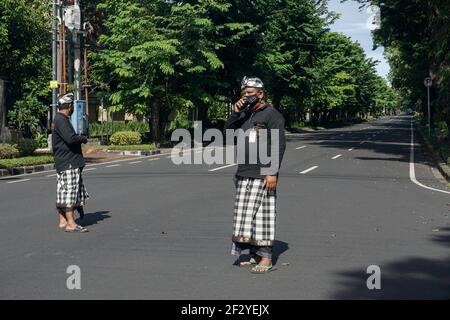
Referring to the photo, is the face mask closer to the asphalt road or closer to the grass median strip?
the asphalt road

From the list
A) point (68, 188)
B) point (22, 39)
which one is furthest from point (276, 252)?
point (22, 39)

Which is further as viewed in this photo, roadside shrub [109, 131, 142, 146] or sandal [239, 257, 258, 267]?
roadside shrub [109, 131, 142, 146]

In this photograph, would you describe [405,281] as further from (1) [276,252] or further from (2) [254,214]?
(1) [276,252]

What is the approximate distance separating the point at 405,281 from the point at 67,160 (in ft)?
15.4

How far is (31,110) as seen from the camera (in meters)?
28.1

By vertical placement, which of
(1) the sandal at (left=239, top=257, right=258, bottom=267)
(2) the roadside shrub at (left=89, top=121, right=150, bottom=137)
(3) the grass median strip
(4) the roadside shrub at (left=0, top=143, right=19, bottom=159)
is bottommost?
(1) the sandal at (left=239, top=257, right=258, bottom=267)

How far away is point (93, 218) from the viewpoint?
29.9 feet

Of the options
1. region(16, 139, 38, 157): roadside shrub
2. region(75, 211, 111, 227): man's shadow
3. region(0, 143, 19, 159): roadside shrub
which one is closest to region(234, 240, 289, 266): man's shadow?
region(75, 211, 111, 227): man's shadow

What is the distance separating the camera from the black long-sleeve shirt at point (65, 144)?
302 inches

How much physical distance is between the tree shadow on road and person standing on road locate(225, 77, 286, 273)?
2.74 feet

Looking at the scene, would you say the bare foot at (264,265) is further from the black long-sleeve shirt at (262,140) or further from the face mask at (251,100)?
the face mask at (251,100)

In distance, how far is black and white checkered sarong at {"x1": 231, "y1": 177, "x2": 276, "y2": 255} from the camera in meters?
5.70

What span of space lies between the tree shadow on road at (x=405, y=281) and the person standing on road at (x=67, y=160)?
3939mm

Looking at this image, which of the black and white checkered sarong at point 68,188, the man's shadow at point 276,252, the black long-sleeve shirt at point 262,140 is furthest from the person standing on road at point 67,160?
the black long-sleeve shirt at point 262,140
